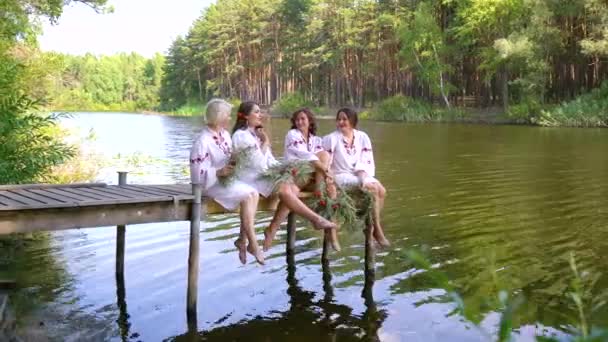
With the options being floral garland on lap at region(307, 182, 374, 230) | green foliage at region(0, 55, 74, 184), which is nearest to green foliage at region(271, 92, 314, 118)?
green foliage at region(0, 55, 74, 184)

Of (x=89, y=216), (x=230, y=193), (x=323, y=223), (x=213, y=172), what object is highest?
(x=213, y=172)

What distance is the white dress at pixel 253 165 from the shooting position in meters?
7.17

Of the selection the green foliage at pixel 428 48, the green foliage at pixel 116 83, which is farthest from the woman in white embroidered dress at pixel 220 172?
the green foliage at pixel 116 83

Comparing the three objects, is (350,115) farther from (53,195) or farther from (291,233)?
(53,195)

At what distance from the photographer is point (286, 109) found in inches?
2874

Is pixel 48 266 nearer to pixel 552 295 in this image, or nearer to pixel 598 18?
pixel 552 295

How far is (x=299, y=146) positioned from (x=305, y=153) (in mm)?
264

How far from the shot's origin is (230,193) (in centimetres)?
700

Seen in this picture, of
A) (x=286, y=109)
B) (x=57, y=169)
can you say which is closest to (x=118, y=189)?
(x=57, y=169)

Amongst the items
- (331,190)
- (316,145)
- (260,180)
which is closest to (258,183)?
(260,180)

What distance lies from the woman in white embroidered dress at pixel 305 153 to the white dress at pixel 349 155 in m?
0.20

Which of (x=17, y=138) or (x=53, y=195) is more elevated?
(x=17, y=138)

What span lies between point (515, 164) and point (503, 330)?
19700 mm

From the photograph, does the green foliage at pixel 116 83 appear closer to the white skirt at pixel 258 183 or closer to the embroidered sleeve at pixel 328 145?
the embroidered sleeve at pixel 328 145
